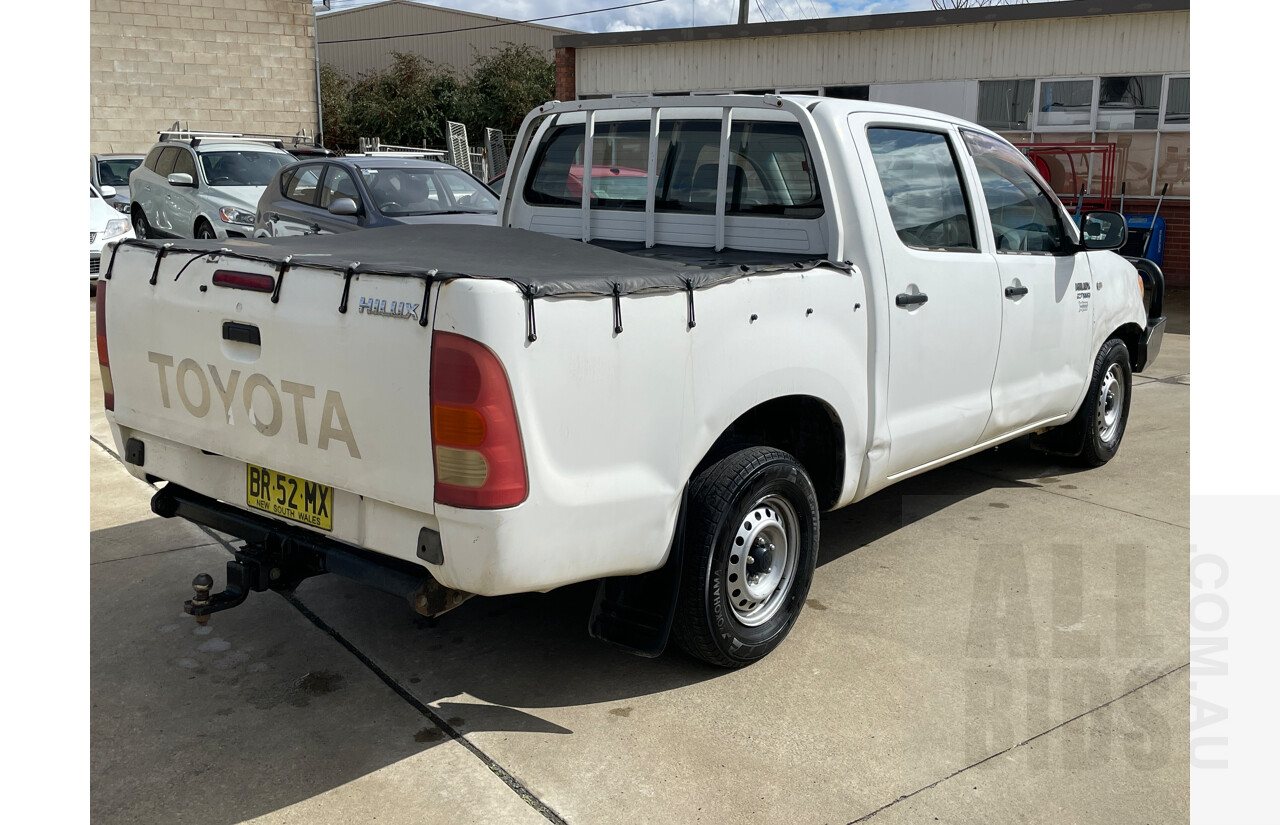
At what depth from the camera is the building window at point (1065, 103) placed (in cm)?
1708

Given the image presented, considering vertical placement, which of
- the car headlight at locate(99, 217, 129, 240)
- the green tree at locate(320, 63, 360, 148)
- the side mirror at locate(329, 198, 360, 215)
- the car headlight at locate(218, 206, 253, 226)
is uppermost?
the green tree at locate(320, 63, 360, 148)

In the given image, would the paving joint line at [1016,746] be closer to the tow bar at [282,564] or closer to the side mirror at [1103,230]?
the tow bar at [282,564]

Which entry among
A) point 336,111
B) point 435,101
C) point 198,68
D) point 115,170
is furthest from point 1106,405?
point 435,101

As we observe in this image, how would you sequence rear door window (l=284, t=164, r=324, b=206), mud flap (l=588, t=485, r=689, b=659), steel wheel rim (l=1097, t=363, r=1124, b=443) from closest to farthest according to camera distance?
mud flap (l=588, t=485, r=689, b=659) < steel wheel rim (l=1097, t=363, r=1124, b=443) < rear door window (l=284, t=164, r=324, b=206)

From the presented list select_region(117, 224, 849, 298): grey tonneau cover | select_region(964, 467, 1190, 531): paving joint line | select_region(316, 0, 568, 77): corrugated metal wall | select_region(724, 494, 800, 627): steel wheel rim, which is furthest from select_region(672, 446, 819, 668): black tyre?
select_region(316, 0, 568, 77): corrugated metal wall

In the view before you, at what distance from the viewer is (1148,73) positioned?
16359 mm

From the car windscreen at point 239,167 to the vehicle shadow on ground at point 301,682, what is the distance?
1091 cm

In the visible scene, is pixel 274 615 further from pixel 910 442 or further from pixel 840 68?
pixel 840 68

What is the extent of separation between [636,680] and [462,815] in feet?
3.32

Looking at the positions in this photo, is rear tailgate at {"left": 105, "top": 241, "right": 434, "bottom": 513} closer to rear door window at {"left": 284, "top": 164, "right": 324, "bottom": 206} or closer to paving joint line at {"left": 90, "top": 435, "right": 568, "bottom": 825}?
paving joint line at {"left": 90, "top": 435, "right": 568, "bottom": 825}

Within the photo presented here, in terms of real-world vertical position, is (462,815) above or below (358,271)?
below

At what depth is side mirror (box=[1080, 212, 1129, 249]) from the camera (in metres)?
5.93

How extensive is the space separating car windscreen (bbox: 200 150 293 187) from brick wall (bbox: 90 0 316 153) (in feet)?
41.3

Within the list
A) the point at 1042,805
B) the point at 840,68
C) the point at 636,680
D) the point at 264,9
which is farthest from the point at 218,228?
the point at 264,9
